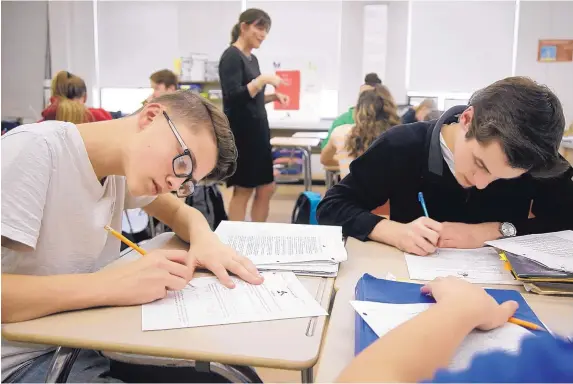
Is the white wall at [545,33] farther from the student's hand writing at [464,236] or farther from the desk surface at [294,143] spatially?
the student's hand writing at [464,236]

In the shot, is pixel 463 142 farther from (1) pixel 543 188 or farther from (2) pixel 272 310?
(2) pixel 272 310

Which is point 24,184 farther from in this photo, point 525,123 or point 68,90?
point 68,90

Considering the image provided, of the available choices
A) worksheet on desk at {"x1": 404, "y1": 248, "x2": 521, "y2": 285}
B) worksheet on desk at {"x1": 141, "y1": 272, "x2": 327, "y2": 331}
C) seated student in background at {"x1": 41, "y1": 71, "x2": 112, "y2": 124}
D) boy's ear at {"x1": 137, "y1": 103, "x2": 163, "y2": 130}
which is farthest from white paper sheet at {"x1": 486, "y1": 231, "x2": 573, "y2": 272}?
seated student in background at {"x1": 41, "y1": 71, "x2": 112, "y2": 124}

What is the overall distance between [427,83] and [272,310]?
556cm

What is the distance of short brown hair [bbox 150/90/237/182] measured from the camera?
3.51 ft

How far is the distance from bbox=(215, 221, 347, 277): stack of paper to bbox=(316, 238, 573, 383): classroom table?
0.04 m

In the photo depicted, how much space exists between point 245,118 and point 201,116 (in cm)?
176

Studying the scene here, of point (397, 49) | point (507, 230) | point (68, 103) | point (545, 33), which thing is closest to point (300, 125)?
point (397, 49)

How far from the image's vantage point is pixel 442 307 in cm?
72

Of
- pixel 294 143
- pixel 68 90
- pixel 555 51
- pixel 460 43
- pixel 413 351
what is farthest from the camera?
pixel 460 43

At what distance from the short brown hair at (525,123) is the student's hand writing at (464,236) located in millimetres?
197

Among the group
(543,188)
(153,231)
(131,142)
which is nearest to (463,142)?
(543,188)

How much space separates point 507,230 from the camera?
132cm

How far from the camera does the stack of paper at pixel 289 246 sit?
1073 mm
